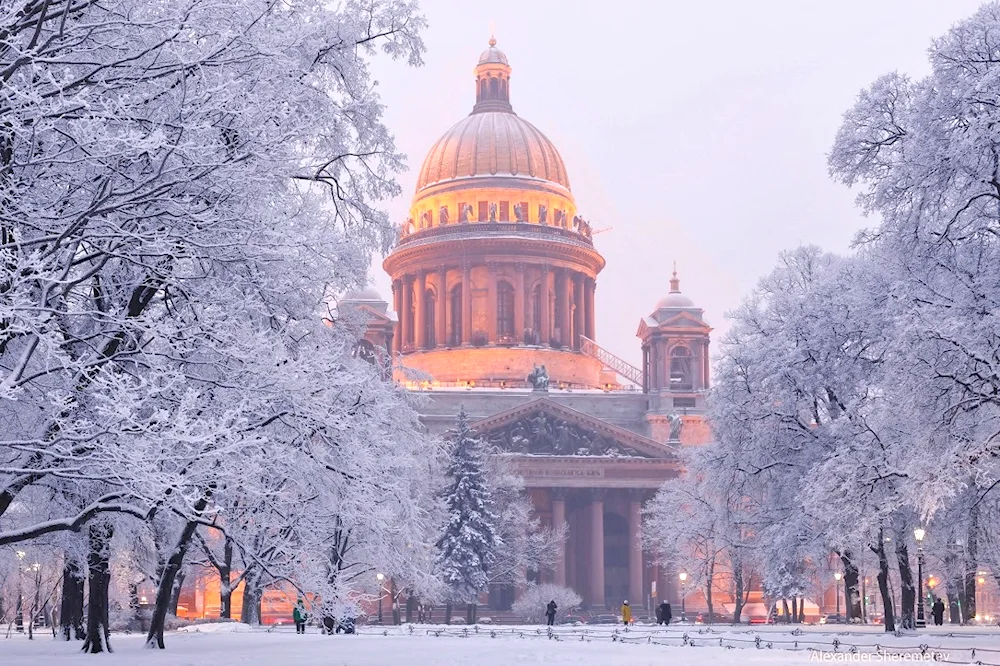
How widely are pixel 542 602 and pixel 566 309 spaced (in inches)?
1473

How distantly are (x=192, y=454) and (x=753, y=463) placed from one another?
1031 inches

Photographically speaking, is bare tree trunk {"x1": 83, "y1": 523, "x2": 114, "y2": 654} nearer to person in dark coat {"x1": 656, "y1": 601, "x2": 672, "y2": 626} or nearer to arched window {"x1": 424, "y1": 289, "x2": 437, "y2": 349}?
person in dark coat {"x1": 656, "y1": 601, "x2": 672, "y2": 626}

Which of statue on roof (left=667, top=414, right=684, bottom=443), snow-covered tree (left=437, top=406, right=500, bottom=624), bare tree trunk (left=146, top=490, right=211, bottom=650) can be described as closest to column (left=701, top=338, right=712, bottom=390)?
statue on roof (left=667, top=414, right=684, bottom=443)

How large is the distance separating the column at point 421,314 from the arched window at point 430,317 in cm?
11

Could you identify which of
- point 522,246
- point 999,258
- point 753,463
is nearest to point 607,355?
point 522,246

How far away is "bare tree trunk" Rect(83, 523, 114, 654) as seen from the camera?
23922 mm

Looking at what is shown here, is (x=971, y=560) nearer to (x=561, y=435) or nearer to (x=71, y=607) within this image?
(x=71, y=607)

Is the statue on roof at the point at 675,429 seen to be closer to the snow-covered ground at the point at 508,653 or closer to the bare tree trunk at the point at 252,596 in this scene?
the bare tree trunk at the point at 252,596

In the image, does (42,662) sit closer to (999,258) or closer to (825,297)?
(999,258)

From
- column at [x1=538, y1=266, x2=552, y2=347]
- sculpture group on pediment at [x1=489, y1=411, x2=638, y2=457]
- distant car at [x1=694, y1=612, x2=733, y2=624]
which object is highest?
column at [x1=538, y1=266, x2=552, y2=347]

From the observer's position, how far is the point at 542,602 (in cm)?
7106

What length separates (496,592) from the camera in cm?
7906

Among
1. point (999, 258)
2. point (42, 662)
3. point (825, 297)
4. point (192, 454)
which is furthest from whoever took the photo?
point (825, 297)

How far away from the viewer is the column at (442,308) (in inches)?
4090
